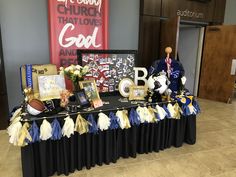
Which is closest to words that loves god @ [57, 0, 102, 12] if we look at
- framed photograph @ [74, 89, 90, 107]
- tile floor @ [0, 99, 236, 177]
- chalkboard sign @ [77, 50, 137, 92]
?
chalkboard sign @ [77, 50, 137, 92]

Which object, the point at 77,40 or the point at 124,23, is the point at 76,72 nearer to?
the point at 77,40

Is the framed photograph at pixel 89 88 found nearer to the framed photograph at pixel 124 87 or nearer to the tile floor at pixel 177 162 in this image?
the framed photograph at pixel 124 87

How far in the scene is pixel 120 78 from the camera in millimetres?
2617

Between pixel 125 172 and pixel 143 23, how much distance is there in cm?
293

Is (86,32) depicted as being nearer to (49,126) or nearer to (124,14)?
(124,14)

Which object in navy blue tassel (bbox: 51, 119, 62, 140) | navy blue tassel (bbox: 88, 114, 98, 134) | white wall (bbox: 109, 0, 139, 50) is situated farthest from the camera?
white wall (bbox: 109, 0, 139, 50)

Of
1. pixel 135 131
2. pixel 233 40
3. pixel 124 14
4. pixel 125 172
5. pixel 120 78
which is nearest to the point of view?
pixel 125 172

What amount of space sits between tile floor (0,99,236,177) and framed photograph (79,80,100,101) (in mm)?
818

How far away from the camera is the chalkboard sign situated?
8.09 ft

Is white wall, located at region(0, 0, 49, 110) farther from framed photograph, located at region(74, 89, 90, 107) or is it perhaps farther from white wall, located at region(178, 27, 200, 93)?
white wall, located at region(178, 27, 200, 93)

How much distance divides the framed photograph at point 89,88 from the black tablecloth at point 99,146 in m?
0.43

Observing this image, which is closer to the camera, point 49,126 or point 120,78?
point 49,126

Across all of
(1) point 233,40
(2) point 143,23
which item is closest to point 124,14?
(2) point 143,23

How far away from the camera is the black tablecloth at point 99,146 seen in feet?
6.15
